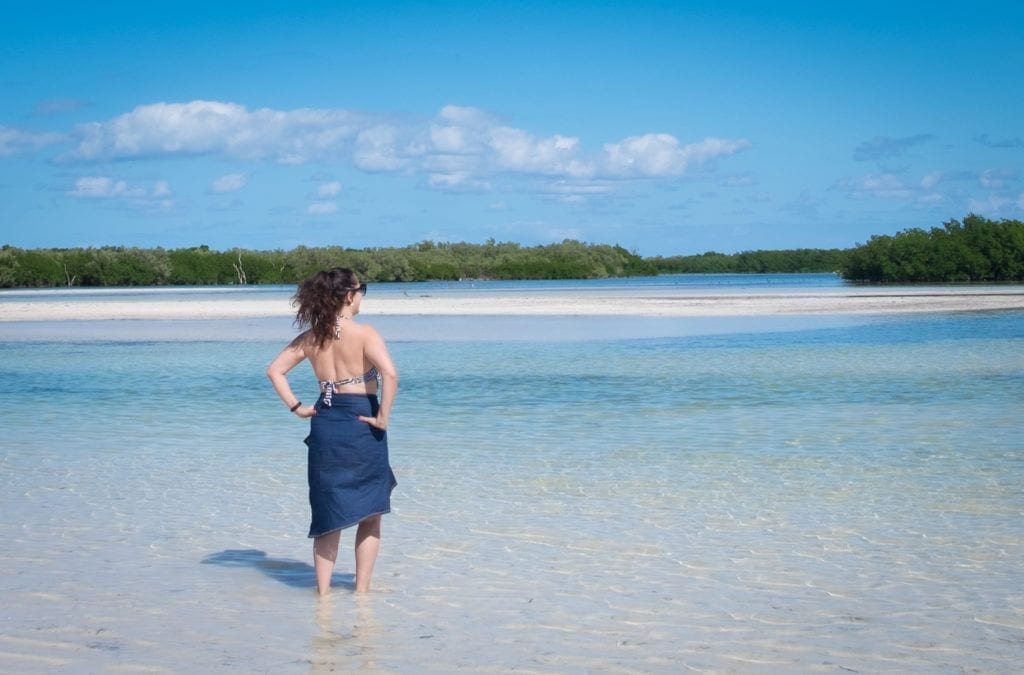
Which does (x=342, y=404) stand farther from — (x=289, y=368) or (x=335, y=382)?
(x=289, y=368)

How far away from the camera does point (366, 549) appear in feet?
22.9

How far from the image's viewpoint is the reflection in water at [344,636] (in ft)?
19.0

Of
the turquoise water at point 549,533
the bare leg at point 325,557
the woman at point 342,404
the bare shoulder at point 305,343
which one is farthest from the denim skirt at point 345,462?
the turquoise water at point 549,533

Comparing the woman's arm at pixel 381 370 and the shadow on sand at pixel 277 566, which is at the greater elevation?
the woman's arm at pixel 381 370

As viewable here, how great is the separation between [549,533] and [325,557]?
2133 millimetres

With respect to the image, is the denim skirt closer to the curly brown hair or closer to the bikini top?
the bikini top

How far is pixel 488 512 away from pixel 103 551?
277 centimetres

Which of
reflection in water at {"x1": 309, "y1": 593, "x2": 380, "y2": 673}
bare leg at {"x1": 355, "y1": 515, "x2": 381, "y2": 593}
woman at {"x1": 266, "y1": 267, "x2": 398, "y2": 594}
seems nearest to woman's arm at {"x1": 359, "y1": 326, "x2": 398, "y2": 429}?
woman at {"x1": 266, "y1": 267, "x2": 398, "y2": 594}

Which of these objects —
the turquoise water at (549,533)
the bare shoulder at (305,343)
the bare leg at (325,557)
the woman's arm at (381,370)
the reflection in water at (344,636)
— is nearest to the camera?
the reflection in water at (344,636)

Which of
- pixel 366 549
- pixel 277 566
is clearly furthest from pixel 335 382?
pixel 277 566

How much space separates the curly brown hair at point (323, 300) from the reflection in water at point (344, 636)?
141cm

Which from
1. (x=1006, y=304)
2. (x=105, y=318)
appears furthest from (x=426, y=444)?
(x=1006, y=304)

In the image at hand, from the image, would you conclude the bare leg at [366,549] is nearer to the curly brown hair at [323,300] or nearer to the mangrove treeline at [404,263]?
the curly brown hair at [323,300]

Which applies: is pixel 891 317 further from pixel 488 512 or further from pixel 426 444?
pixel 488 512
